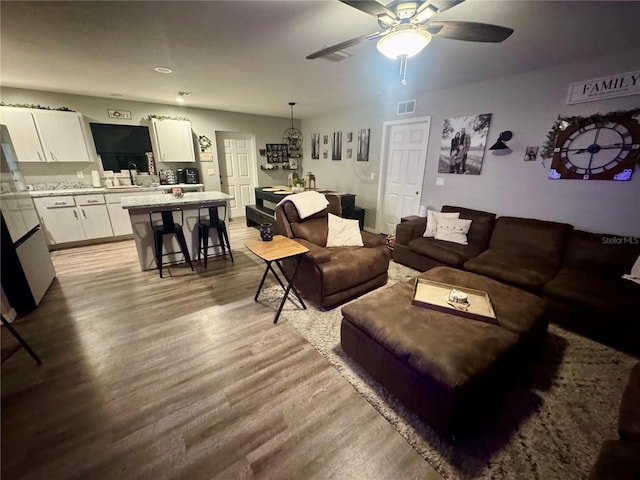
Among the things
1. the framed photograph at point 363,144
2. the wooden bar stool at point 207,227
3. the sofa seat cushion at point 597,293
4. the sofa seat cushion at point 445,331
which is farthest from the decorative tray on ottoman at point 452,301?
the framed photograph at point 363,144

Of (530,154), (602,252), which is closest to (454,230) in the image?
(530,154)

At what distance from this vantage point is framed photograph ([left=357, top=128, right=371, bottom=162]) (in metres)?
5.07

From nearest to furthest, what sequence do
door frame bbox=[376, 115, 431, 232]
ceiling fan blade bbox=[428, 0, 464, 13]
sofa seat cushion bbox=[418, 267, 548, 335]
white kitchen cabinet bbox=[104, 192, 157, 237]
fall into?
ceiling fan blade bbox=[428, 0, 464, 13]
sofa seat cushion bbox=[418, 267, 548, 335]
door frame bbox=[376, 115, 431, 232]
white kitchen cabinet bbox=[104, 192, 157, 237]

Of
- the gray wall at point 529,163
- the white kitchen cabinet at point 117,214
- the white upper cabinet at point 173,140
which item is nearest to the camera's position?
the gray wall at point 529,163

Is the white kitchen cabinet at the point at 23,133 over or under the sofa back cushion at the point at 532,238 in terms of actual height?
over

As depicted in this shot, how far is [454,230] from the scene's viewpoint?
11.3 ft

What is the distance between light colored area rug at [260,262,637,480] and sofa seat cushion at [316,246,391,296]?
0.53 meters

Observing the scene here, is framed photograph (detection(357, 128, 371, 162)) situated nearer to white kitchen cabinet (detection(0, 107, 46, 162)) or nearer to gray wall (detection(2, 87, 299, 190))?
gray wall (detection(2, 87, 299, 190))

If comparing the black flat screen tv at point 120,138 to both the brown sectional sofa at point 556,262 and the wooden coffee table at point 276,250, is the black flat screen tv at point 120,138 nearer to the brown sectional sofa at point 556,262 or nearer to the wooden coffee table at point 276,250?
the wooden coffee table at point 276,250

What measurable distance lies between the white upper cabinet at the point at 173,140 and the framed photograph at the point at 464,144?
4.78 meters

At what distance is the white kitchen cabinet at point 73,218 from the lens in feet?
13.0

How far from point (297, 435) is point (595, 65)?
423 cm

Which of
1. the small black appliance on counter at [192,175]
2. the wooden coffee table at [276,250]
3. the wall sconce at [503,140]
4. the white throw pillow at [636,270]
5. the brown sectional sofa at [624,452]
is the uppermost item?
the wall sconce at [503,140]

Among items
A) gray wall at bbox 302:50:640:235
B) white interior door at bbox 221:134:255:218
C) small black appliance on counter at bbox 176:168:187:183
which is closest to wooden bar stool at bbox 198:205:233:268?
small black appliance on counter at bbox 176:168:187:183
